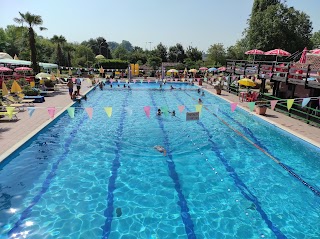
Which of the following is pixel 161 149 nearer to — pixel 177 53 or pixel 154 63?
pixel 154 63

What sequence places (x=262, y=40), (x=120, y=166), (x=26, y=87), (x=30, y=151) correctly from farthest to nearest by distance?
(x=262, y=40) < (x=26, y=87) < (x=30, y=151) < (x=120, y=166)

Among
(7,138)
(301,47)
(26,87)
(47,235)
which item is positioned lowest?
(47,235)

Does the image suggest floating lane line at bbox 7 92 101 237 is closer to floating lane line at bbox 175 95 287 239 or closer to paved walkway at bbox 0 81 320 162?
paved walkway at bbox 0 81 320 162

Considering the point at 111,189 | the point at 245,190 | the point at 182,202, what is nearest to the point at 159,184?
the point at 182,202

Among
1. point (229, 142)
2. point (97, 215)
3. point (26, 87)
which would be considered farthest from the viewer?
point (26, 87)

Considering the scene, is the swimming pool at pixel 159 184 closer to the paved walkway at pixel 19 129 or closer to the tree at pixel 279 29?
the paved walkway at pixel 19 129

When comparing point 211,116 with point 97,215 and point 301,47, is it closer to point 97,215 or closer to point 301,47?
point 97,215

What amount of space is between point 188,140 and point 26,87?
1368cm

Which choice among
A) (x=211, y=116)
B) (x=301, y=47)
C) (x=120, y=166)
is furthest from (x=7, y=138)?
(x=301, y=47)

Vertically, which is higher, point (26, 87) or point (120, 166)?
point (26, 87)

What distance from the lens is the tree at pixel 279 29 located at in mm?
36969

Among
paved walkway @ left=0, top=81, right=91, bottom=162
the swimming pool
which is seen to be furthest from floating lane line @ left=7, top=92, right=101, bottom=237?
paved walkway @ left=0, top=81, right=91, bottom=162

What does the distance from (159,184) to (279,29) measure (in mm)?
36300

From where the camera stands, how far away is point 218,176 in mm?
9328
